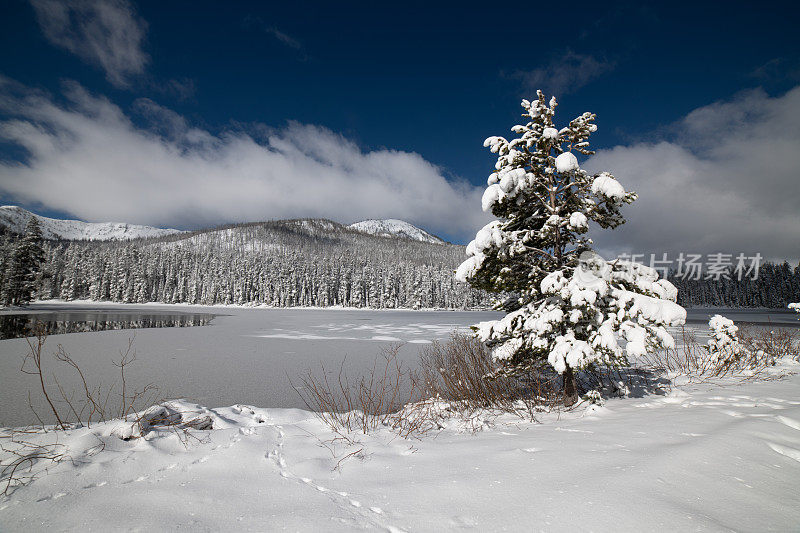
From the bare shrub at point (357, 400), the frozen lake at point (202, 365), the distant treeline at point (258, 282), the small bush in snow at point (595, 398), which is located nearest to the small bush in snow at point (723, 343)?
the small bush in snow at point (595, 398)

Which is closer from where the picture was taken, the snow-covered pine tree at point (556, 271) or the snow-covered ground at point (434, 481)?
the snow-covered ground at point (434, 481)

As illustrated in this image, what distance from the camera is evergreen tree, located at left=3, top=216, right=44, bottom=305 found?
134 ft

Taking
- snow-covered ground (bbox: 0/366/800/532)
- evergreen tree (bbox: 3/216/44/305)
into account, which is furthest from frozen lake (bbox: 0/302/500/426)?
evergreen tree (bbox: 3/216/44/305)

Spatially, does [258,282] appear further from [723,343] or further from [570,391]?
[723,343]

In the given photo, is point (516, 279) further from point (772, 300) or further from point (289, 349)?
point (772, 300)

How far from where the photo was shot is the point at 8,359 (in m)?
11.7

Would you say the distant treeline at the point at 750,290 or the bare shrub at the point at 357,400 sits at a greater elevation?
the distant treeline at the point at 750,290

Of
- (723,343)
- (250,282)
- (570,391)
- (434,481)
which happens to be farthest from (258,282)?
(434,481)

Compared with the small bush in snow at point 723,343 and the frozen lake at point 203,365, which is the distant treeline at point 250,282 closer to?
the frozen lake at point 203,365

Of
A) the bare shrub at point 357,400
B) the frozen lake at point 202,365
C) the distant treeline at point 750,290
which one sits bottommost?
the frozen lake at point 202,365

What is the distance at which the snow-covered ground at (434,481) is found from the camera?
2.20 meters

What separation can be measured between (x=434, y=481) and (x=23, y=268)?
6204cm

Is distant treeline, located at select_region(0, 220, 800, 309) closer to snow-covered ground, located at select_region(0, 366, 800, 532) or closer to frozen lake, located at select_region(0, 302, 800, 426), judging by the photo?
frozen lake, located at select_region(0, 302, 800, 426)

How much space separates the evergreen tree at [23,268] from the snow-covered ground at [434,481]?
57927 millimetres
